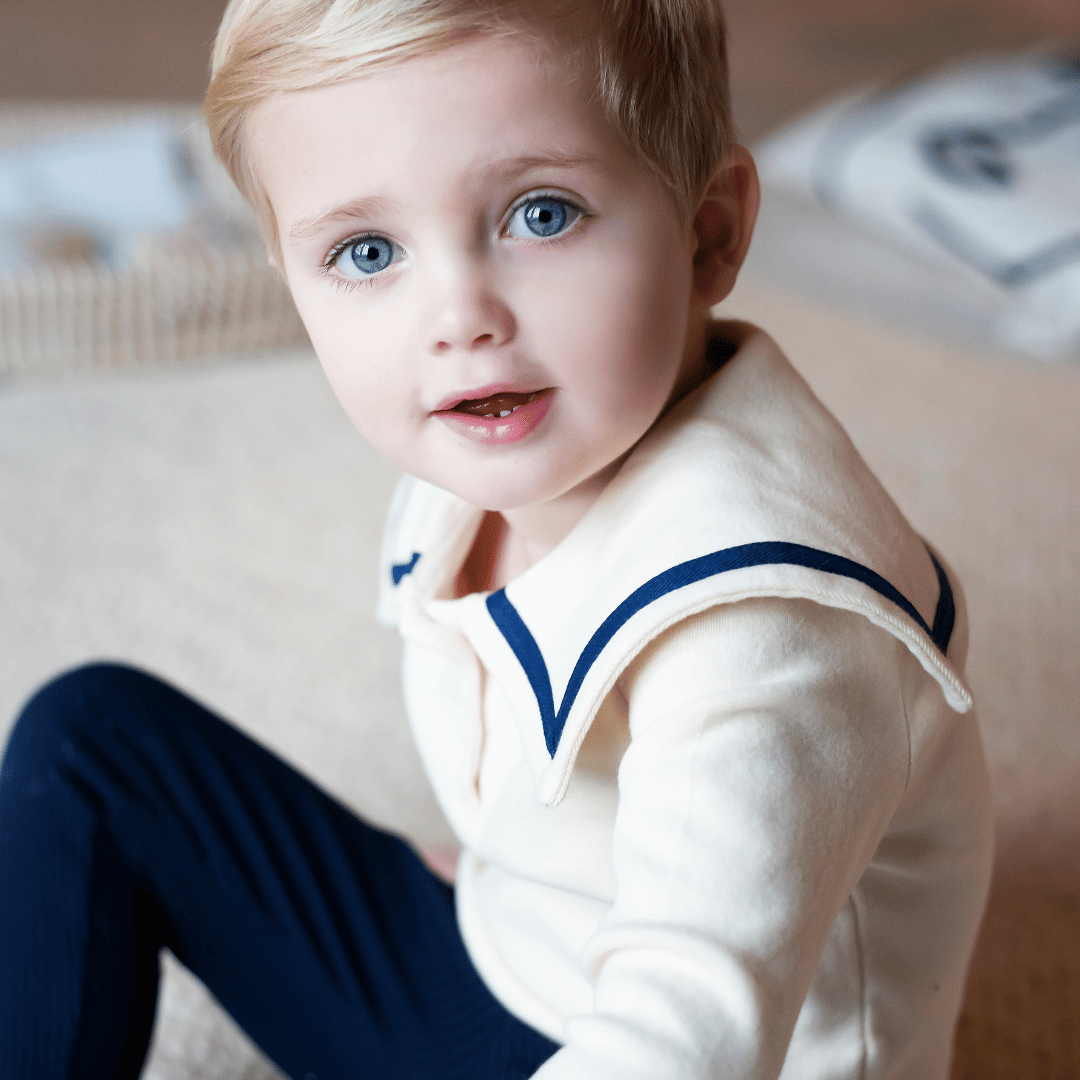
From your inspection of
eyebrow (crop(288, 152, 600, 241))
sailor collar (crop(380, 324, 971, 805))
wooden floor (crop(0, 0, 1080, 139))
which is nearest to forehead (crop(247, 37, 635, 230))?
eyebrow (crop(288, 152, 600, 241))

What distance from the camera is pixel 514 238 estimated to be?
38 cm

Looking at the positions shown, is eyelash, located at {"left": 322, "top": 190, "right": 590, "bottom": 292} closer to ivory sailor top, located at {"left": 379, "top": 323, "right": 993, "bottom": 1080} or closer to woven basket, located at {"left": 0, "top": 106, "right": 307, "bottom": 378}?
ivory sailor top, located at {"left": 379, "top": 323, "right": 993, "bottom": 1080}

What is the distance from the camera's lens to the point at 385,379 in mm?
418

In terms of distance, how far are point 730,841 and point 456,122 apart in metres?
0.24

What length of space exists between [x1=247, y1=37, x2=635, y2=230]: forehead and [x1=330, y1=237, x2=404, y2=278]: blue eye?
0.06ft

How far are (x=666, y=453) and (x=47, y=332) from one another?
113cm

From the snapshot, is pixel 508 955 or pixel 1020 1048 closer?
pixel 508 955

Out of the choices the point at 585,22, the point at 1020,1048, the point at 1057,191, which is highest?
the point at 585,22

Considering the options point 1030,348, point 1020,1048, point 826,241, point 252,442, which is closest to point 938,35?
point 826,241

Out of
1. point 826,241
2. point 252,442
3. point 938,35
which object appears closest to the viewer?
point 252,442

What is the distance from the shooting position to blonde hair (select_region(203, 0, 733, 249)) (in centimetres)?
36

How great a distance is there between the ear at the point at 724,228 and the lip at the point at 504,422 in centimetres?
9

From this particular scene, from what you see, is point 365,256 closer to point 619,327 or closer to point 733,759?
point 619,327

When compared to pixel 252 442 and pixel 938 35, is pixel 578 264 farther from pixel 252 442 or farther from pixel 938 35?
pixel 938 35
